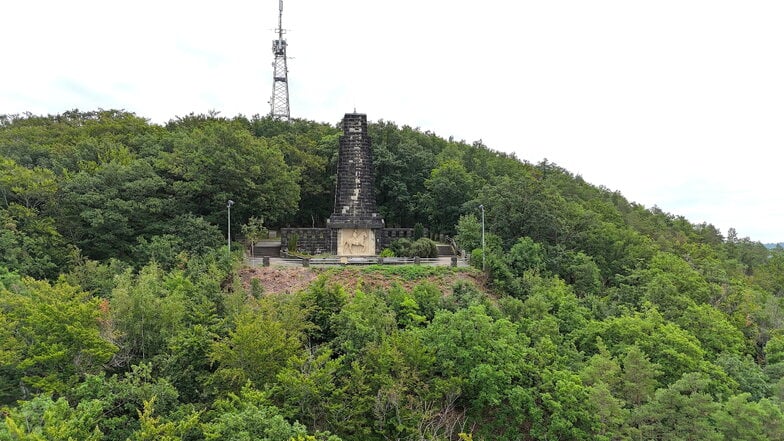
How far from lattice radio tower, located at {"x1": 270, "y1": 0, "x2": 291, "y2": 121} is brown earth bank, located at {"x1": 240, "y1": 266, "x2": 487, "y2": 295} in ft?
81.5

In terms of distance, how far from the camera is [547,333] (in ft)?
57.4

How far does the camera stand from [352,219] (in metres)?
29.7

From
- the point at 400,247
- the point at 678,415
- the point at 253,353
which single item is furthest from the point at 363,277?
the point at 678,415

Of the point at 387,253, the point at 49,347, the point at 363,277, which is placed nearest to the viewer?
the point at 49,347

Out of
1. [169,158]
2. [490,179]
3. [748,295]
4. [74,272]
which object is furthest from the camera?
[490,179]

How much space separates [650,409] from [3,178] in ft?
97.9

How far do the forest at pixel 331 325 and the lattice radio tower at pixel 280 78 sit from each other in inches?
534

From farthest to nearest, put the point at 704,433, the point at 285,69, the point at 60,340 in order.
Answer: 1. the point at 285,69
2. the point at 60,340
3. the point at 704,433

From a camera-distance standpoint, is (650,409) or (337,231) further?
(337,231)

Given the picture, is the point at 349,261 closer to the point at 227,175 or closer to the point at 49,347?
the point at 227,175

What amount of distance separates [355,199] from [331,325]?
608 inches

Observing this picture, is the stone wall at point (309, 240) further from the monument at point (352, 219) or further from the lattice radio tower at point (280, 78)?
the lattice radio tower at point (280, 78)

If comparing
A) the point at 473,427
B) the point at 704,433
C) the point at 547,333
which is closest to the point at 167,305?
the point at 473,427

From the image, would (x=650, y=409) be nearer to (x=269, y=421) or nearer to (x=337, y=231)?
(x=269, y=421)
